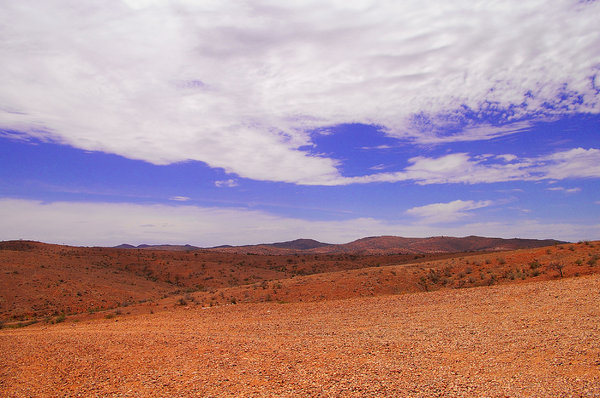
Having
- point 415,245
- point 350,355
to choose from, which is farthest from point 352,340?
point 415,245

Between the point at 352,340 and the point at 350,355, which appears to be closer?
the point at 350,355

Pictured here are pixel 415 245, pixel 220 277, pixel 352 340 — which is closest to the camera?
pixel 352 340

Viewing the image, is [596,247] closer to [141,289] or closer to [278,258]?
[141,289]

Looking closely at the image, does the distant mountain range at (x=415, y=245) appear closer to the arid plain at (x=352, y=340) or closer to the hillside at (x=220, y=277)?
the hillside at (x=220, y=277)

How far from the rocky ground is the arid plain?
39 millimetres

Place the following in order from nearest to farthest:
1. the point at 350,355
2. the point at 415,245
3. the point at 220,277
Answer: the point at 350,355 → the point at 220,277 → the point at 415,245

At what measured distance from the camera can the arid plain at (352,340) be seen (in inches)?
296

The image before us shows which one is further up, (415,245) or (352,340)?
(415,245)

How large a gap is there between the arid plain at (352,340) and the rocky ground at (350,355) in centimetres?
4

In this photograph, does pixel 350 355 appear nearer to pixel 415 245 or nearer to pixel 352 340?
pixel 352 340

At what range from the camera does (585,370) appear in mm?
7176

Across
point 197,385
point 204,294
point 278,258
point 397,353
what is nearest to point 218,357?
point 197,385

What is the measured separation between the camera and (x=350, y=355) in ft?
30.9

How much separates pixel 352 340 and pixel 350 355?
181 centimetres
